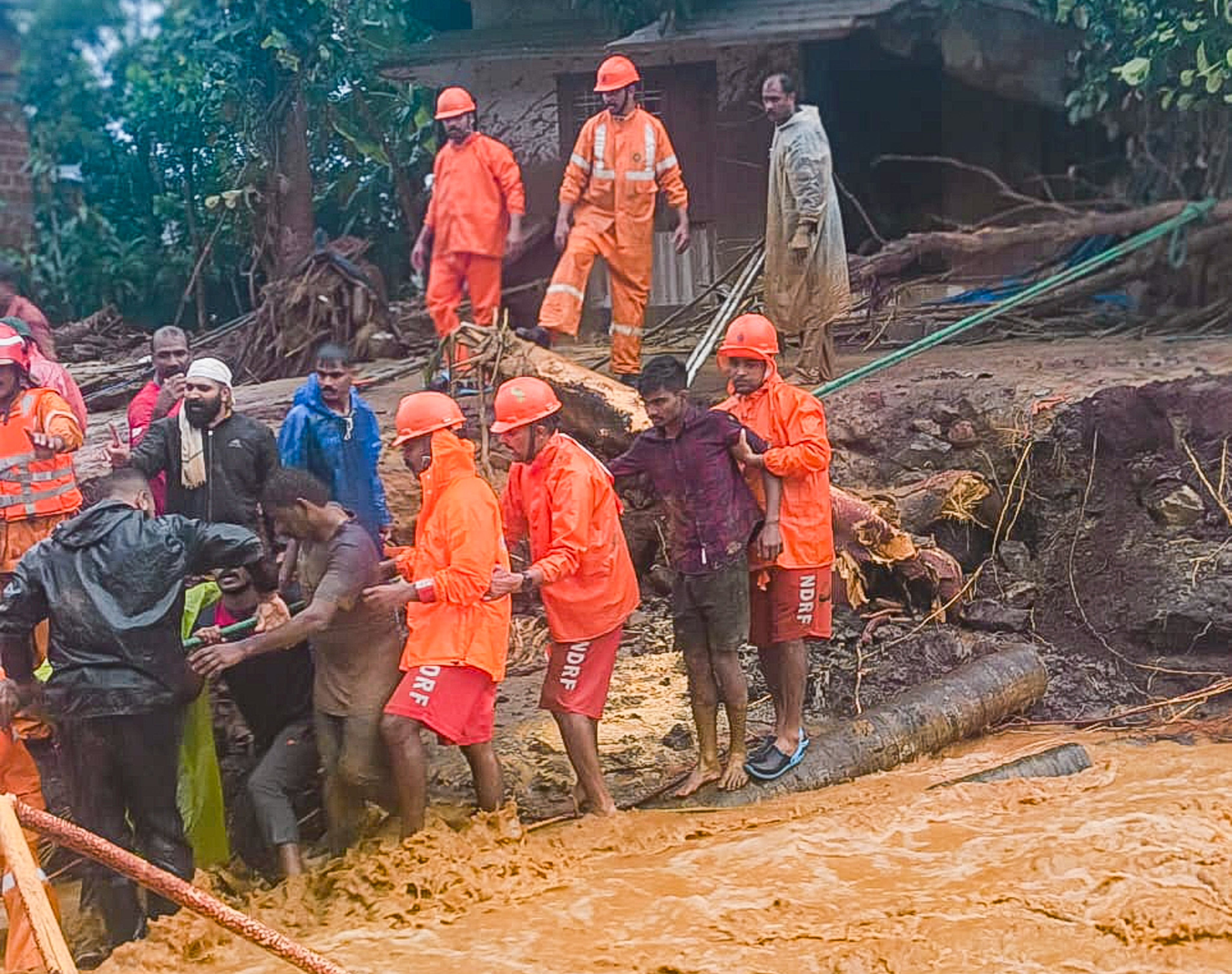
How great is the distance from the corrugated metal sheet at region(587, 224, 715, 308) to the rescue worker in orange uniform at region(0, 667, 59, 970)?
5.80 meters

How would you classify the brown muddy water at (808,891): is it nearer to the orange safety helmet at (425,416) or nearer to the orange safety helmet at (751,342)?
the orange safety helmet at (425,416)

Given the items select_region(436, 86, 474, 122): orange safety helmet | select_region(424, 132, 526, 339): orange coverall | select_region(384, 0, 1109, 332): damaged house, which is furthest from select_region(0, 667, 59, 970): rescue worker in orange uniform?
select_region(384, 0, 1109, 332): damaged house

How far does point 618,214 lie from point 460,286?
1.17 metres

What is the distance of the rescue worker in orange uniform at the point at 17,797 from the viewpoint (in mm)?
4914

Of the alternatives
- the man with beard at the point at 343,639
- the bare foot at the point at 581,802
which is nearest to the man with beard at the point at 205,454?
the man with beard at the point at 343,639

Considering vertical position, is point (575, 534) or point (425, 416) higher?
point (425, 416)

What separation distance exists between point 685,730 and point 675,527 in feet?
4.26

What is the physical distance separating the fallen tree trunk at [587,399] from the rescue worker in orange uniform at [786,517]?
1.51m

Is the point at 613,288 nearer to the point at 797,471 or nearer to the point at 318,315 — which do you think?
the point at 318,315

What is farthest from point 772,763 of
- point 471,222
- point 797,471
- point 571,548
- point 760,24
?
point 760,24

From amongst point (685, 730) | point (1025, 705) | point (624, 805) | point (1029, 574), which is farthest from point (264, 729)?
point (1029, 574)

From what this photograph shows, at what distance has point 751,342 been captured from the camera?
6207 mm

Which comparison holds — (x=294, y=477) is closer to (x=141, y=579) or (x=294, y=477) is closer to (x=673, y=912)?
(x=141, y=579)

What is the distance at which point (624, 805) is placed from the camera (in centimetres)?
622
